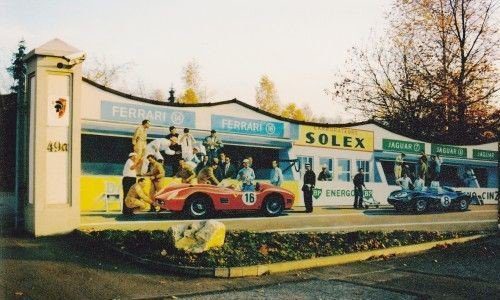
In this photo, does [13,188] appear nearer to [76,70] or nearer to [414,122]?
[76,70]

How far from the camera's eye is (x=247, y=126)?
46.1 feet

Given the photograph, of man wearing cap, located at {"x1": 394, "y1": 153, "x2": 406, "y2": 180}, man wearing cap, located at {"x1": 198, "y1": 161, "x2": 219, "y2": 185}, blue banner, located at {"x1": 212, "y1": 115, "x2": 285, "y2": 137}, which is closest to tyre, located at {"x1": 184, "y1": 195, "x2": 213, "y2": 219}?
man wearing cap, located at {"x1": 198, "y1": 161, "x2": 219, "y2": 185}

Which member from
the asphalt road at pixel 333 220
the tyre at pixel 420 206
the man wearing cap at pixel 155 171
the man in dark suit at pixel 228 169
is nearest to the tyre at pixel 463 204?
the asphalt road at pixel 333 220

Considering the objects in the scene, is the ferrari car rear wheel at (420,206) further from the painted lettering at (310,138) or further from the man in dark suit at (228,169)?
the man in dark suit at (228,169)

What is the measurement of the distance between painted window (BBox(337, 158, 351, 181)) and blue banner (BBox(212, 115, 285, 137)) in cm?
237

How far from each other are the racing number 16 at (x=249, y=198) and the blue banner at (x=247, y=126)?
1642mm

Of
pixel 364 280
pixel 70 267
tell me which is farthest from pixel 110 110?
pixel 364 280

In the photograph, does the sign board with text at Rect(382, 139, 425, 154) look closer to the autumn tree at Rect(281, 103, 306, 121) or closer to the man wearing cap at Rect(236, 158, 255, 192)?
the man wearing cap at Rect(236, 158, 255, 192)

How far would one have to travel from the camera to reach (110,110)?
11922mm

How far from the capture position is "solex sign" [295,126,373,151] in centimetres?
1529

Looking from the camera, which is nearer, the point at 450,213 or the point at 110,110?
the point at 110,110

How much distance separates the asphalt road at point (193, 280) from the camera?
307 inches

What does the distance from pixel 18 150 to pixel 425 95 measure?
25701 millimetres

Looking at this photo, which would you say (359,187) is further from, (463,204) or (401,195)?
(463,204)
